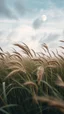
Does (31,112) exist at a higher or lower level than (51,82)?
lower

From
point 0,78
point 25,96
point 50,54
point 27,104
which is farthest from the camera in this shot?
point 50,54

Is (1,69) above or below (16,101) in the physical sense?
above

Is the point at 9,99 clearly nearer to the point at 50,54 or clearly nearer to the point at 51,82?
the point at 51,82

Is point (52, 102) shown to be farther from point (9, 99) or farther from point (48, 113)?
point (9, 99)

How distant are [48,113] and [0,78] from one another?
3.08 feet

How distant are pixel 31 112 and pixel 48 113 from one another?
0.16 meters

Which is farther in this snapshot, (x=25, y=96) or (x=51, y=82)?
(x=51, y=82)

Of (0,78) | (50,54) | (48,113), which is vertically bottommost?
(48,113)

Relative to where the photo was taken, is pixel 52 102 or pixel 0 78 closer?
pixel 52 102

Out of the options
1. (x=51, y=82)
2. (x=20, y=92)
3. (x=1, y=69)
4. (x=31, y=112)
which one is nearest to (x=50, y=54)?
(x=1, y=69)

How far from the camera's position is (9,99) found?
98.2 inches

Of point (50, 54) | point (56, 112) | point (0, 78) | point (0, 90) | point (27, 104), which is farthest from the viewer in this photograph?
point (50, 54)

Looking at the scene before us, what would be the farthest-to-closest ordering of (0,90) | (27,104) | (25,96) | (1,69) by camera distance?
1. (1,69)
2. (0,90)
3. (25,96)
4. (27,104)

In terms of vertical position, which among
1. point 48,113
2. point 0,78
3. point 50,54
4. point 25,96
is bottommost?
point 48,113
